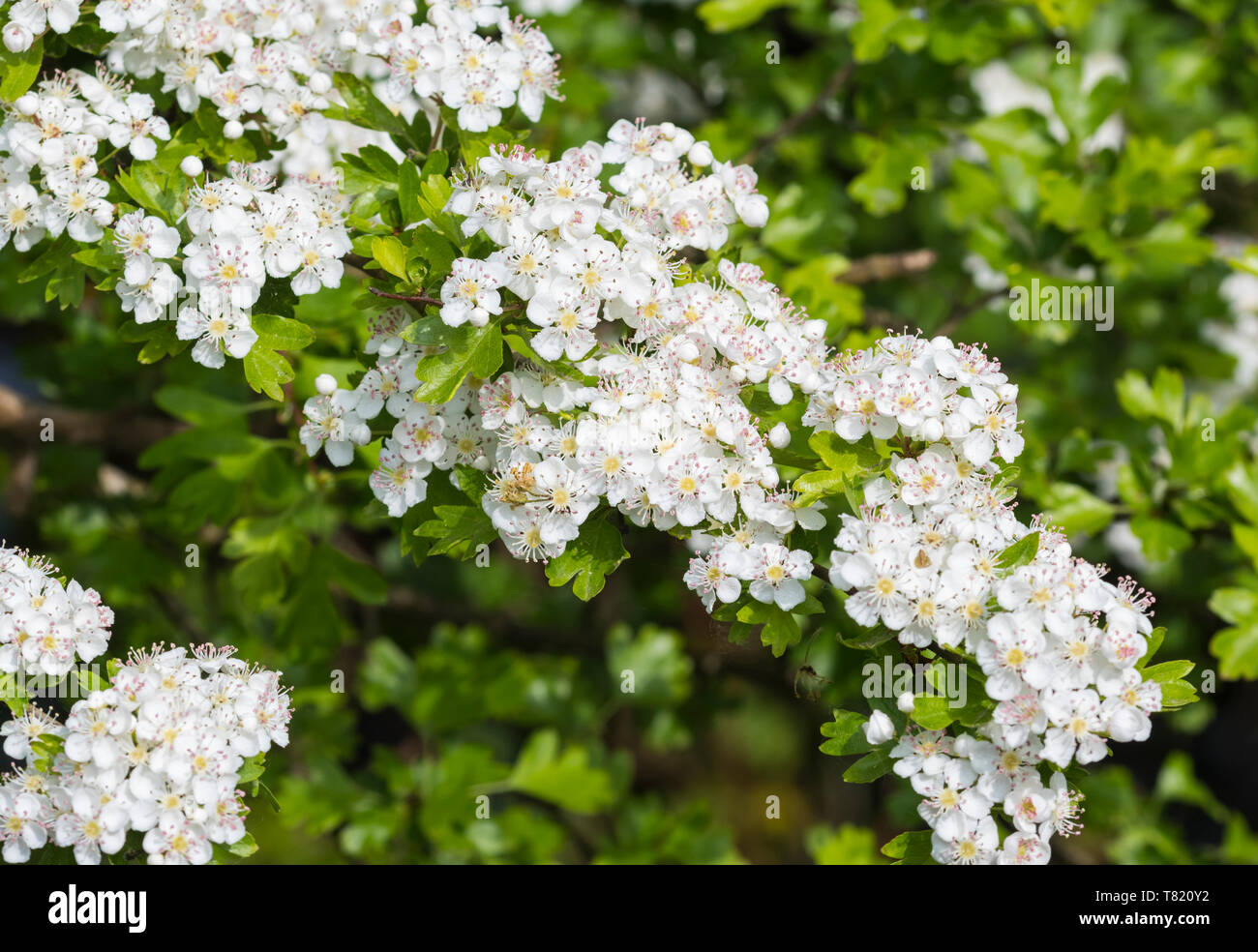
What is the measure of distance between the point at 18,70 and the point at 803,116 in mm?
1871

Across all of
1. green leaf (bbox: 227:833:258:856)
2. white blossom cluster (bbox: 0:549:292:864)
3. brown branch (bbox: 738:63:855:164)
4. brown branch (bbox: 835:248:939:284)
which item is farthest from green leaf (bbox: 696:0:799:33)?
green leaf (bbox: 227:833:258:856)

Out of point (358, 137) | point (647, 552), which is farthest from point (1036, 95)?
point (358, 137)

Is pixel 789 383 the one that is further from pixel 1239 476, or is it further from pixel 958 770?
pixel 1239 476

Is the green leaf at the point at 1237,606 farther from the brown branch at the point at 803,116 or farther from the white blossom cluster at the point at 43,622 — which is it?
the white blossom cluster at the point at 43,622

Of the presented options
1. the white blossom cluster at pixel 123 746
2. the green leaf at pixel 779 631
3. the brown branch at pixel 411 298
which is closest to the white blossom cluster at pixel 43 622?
the white blossom cluster at pixel 123 746

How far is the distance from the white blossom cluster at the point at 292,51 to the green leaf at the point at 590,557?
0.70 meters

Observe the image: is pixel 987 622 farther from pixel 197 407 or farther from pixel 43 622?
pixel 197 407

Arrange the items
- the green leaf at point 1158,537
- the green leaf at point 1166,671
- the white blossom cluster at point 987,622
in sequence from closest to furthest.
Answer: the white blossom cluster at point 987,622 < the green leaf at point 1166,671 < the green leaf at point 1158,537

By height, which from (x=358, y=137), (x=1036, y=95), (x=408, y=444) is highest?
(x=1036, y=95)

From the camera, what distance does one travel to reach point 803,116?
9.59 ft

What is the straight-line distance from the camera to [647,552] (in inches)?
155

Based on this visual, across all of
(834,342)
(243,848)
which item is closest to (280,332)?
(243,848)

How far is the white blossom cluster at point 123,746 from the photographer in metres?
1.55

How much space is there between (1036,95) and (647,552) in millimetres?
2017
